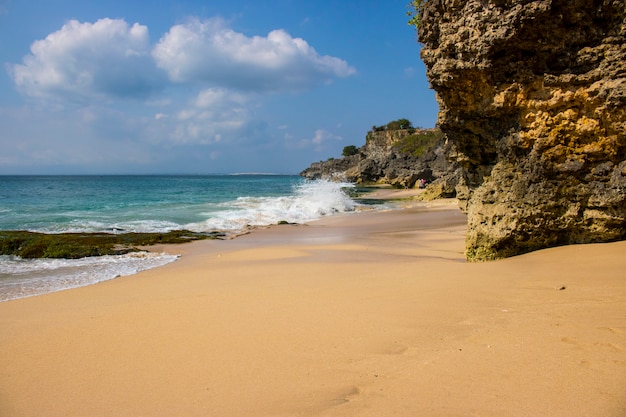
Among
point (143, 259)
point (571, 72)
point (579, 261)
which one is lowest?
point (143, 259)

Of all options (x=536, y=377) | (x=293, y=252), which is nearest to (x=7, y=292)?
(x=293, y=252)

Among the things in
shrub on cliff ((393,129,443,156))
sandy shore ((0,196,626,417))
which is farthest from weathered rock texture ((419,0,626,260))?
shrub on cliff ((393,129,443,156))

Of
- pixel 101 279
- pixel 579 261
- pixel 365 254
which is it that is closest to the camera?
pixel 579 261

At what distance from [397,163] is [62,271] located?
5213 centimetres

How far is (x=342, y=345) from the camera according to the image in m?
3.66

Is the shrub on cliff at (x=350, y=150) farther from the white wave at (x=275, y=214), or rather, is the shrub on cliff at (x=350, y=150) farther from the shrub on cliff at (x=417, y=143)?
the white wave at (x=275, y=214)

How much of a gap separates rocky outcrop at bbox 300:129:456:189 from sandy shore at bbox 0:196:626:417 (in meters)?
25.6

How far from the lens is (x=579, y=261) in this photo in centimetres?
564

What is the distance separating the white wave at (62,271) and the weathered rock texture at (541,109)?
746 cm

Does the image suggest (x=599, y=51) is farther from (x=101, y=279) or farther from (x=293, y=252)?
(x=101, y=279)

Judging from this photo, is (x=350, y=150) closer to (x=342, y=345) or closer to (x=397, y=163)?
(x=397, y=163)

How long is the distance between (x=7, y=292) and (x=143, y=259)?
3.58 metres

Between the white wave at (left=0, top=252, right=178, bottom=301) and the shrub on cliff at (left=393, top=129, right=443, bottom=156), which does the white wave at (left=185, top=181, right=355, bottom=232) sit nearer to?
the white wave at (left=0, top=252, right=178, bottom=301)

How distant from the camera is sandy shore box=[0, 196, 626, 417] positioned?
276 centimetres
